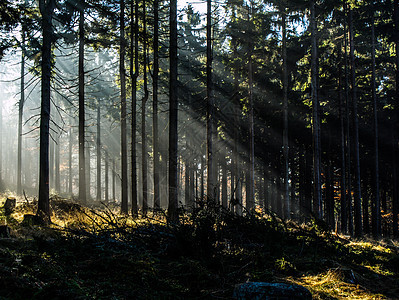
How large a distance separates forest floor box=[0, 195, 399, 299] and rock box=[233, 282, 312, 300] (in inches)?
11.9

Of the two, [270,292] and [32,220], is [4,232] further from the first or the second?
[270,292]

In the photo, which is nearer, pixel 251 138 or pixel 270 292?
pixel 270 292

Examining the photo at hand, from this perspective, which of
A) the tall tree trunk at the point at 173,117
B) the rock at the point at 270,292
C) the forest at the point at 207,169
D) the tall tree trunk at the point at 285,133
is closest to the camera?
the rock at the point at 270,292

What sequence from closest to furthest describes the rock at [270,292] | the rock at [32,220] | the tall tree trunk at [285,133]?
the rock at [270,292]
the rock at [32,220]
the tall tree trunk at [285,133]

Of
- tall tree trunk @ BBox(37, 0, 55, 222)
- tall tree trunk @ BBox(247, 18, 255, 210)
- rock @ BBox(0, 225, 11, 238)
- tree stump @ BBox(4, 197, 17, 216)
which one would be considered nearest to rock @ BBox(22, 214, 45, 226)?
tall tree trunk @ BBox(37, 0, 55, 222)

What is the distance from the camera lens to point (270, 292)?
10.1 feet

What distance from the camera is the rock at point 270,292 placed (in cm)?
308

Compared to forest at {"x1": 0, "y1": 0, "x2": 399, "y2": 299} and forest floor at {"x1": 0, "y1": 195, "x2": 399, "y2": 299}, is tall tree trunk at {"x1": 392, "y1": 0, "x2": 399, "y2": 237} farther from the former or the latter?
forest floor at {"x1": 0, "y1": 195, "x2": 399, "y2": 299}

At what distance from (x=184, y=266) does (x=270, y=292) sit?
1.57 meters

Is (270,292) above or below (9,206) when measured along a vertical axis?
above

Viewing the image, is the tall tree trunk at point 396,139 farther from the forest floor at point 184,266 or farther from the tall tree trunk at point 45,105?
the tall tree trunk at point 45,105

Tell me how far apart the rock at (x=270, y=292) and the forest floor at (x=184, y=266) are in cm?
30

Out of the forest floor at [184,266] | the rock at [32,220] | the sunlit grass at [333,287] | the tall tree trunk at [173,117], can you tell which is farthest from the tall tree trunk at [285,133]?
the sunlit grass at [333,287]

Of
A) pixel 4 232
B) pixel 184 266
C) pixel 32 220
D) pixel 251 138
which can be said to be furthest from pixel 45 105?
pixel 251 138
